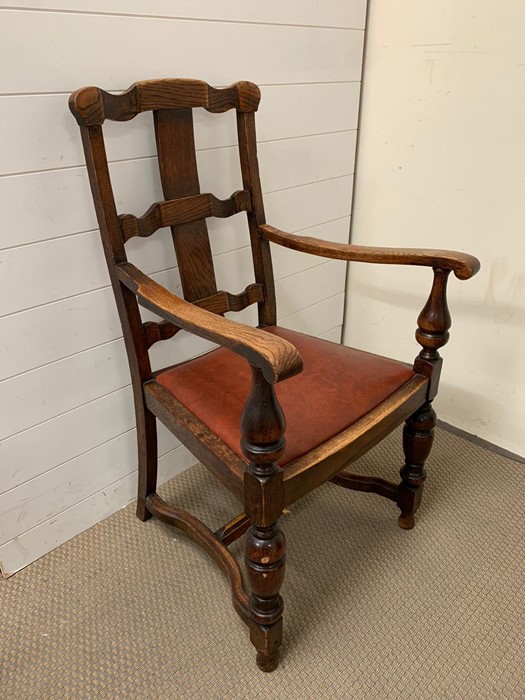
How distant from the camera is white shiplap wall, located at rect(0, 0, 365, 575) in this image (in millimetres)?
879

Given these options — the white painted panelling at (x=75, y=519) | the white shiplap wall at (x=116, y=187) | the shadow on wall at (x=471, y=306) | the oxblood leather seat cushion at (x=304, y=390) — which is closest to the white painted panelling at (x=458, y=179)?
the shadow on wall at (x=471, y=306)

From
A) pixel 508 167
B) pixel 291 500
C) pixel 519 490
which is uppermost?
pixel 508 167

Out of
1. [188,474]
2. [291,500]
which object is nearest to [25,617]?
[188,474]

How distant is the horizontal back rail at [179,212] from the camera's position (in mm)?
938

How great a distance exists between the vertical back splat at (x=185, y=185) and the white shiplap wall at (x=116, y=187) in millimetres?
78

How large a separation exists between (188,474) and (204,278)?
0.61m

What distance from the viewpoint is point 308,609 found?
1061mm

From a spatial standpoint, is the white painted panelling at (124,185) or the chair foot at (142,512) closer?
the white painted panelling at (124,185)

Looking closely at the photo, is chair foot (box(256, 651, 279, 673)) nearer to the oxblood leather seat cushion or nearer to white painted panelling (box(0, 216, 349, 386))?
the oxblood leather seat cushion

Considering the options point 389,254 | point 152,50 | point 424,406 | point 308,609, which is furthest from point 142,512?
point 152,50

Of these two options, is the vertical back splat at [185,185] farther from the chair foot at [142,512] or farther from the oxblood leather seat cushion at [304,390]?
the chair foot at [142,512]

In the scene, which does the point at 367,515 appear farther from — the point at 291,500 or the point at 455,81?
the point at 455,81

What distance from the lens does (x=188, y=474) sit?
1.42m

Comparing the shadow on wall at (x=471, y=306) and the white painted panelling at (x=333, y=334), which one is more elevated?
the shadow on wall at (x=471, y=306)
